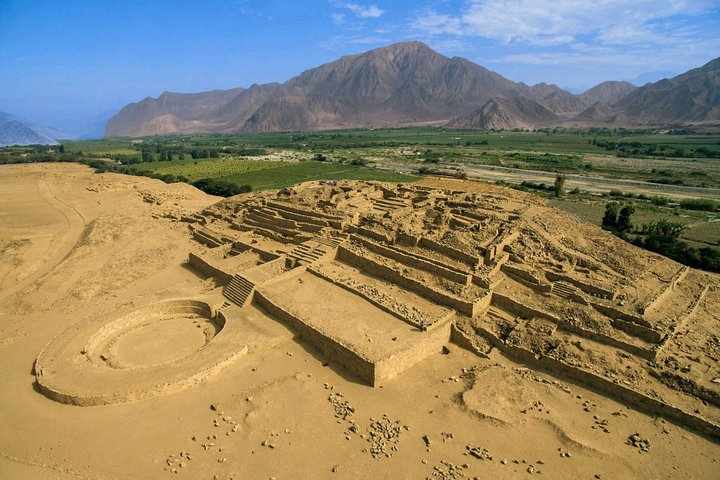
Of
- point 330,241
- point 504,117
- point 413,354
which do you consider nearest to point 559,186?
point 330,241

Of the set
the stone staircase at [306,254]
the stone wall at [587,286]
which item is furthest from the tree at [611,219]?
the stone staircase at [306,254]

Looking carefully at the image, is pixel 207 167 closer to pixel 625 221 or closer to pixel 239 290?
pixel 239 290

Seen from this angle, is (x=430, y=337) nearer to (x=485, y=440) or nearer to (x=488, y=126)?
(x=485, y=440)

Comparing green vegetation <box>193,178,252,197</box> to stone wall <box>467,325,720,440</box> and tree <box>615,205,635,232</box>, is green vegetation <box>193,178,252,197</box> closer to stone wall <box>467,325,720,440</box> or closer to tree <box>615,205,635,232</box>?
tree <box>615,205,635,232</box>

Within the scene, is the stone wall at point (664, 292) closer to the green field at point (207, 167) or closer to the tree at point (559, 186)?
the tree at point (559, 186)

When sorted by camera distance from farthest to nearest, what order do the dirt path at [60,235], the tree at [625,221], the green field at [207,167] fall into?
1. the green field at [207,167]
2. the tree at [625,221]
3. the dirt path at [60,235]

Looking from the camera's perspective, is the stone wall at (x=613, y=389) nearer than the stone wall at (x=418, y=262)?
Yes
